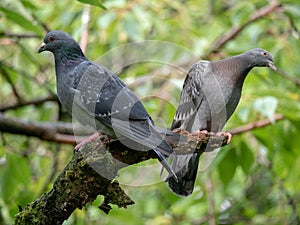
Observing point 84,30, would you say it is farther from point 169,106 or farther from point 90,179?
point 90,179

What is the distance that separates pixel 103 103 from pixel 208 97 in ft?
3.81

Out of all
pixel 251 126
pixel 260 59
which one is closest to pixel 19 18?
pixel 260 59

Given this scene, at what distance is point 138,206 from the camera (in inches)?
290

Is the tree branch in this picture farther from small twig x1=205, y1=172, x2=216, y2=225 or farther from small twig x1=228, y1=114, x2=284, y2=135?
small twig x1=205, y1=172, x2=216, y2=225

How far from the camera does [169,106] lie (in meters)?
5.58

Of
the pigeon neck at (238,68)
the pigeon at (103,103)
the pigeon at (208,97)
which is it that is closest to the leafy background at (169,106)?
the pigeon at (208,97)

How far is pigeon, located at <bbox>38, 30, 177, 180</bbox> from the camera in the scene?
3486mm

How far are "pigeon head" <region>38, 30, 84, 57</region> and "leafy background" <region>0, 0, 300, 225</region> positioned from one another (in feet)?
1.03

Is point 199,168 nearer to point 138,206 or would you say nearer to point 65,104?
point 65,104

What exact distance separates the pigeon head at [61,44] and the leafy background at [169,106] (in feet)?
1.03

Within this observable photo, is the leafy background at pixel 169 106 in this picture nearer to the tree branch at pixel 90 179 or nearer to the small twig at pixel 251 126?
the small twig at pixel 251 126

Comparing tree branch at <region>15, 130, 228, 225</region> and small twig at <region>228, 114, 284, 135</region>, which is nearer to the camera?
tree branch at <region>15, 130, 228, 225</region>

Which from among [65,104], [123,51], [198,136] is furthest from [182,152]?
[123,51]

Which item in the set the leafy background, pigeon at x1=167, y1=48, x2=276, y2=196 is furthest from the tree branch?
the leafy background
